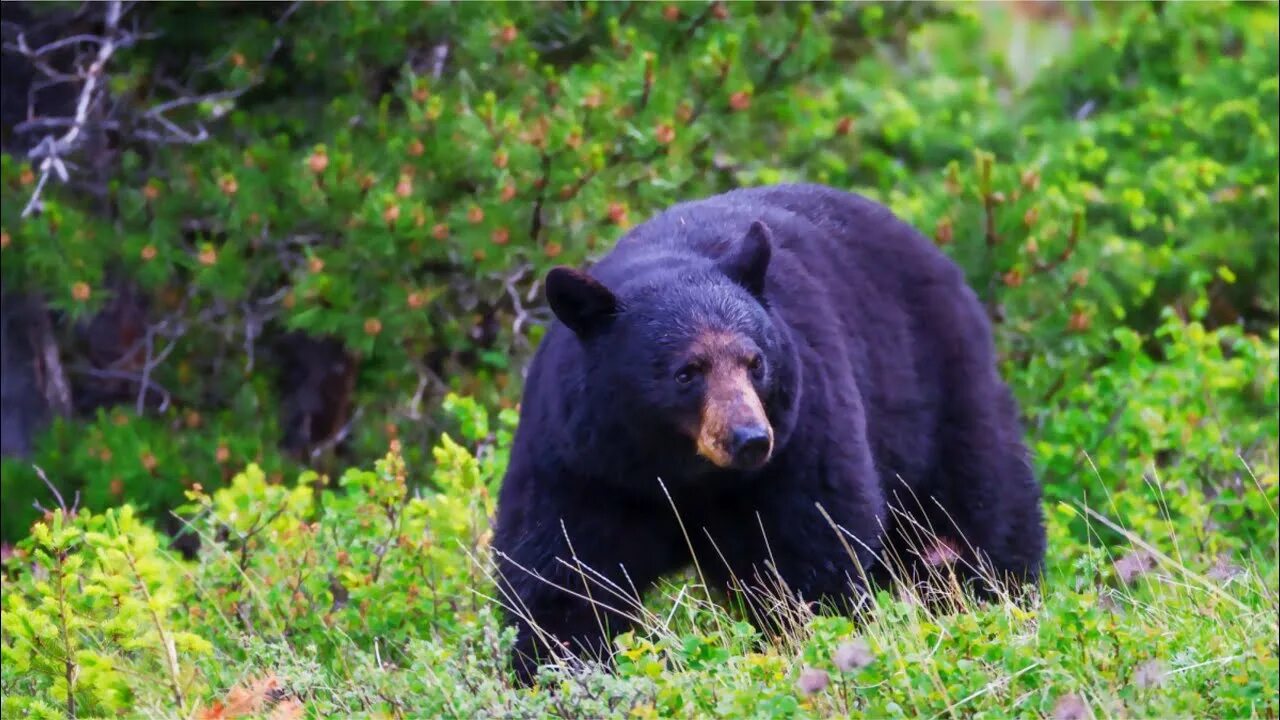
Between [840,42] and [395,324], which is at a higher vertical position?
[840,42]

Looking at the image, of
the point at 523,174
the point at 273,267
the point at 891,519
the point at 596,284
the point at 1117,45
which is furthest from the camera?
the point at 1117,45

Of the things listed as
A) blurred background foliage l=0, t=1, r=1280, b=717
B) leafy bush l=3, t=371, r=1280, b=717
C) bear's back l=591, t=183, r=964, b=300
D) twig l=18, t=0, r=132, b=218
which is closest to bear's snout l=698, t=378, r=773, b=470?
leafy bush l=3, t=371, r=1280, b=717

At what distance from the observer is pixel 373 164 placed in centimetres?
739

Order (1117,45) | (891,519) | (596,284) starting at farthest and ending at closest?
(1117,45)
(891,519)
(596,284)

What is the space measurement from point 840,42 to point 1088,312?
2485mm

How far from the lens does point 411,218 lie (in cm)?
712

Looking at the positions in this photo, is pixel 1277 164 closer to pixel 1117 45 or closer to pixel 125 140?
pixel 1117 45

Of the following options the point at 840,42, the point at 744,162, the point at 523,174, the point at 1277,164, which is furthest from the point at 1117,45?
the point at 523,174

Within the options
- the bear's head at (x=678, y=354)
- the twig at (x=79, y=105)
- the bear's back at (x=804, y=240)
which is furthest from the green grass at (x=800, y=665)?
the twig at (x=79, y=105)

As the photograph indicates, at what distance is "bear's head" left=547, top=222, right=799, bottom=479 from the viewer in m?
4.11

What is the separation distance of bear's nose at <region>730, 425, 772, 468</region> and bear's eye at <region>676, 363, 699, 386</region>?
0.89 feet

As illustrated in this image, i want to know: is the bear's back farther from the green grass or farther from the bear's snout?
the green grass

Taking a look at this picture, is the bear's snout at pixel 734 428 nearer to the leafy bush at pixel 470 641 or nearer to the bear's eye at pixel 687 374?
the bear's eye at pixel 687 374

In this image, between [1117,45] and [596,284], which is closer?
[596,284]
